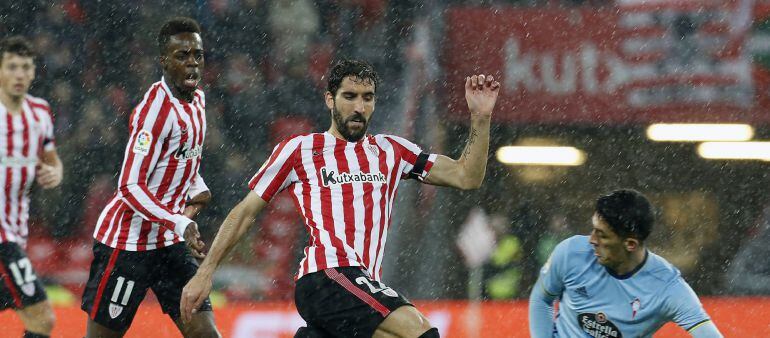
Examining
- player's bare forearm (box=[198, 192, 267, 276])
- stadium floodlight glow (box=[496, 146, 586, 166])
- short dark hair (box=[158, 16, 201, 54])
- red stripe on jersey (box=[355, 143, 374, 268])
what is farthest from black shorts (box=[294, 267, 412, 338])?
stadium floodlight glow (box=[496, 146, 586, 166])

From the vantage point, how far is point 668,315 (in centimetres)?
443

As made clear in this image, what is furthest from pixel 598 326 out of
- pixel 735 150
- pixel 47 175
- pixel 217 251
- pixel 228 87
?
pixel 735 150

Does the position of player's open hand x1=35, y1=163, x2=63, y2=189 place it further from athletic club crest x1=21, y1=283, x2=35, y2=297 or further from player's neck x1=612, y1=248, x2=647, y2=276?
player's neck x1=612, y1=248, x2=647, y2=276

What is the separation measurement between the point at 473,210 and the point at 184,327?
637 cm

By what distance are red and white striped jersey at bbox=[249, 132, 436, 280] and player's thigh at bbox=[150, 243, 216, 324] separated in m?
0.77

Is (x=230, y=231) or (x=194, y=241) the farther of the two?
(x=194, y=241)

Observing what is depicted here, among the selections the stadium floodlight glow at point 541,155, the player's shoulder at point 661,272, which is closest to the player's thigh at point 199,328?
the player's shoulder at point 661,272

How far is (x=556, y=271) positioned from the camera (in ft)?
14.7

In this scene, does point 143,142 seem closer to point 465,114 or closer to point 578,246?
point 578,246

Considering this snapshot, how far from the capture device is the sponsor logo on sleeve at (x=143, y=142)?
480cm

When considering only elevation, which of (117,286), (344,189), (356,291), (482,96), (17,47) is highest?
(482,96)

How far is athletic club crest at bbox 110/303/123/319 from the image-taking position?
16.2 ft

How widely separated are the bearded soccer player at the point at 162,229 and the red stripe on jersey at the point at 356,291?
91 centimetres

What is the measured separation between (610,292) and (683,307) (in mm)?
276
